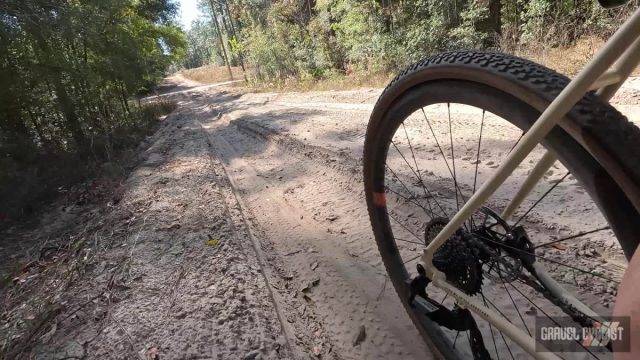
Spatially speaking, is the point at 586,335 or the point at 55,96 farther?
the point at 55,96

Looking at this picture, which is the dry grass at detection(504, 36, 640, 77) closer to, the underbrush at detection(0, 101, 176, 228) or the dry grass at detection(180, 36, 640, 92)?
the dry grass at detection(180, 36, 640, 92)

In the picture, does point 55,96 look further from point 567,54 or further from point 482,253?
point 567,54

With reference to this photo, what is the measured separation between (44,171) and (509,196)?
10.5 metres

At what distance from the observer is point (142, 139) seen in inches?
523

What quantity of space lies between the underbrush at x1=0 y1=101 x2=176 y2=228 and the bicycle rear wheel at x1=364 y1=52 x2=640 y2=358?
795 centimetres

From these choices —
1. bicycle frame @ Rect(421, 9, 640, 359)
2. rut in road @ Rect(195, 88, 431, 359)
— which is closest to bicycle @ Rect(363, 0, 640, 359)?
bicycle frame @ Rect(421, 9, 640, 359)

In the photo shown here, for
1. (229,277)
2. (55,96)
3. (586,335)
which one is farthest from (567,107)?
(55,96)

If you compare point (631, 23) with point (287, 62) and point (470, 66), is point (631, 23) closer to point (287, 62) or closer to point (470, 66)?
point (470, 66)

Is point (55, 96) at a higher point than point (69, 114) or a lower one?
higher

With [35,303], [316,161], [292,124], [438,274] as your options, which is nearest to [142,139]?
[292,124]

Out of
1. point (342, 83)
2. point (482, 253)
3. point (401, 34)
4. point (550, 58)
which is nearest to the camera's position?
point (482, 253)

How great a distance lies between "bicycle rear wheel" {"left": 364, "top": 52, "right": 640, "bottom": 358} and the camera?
0.93m

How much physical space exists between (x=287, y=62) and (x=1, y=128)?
18442 millimetres

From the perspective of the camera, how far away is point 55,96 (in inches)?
408
